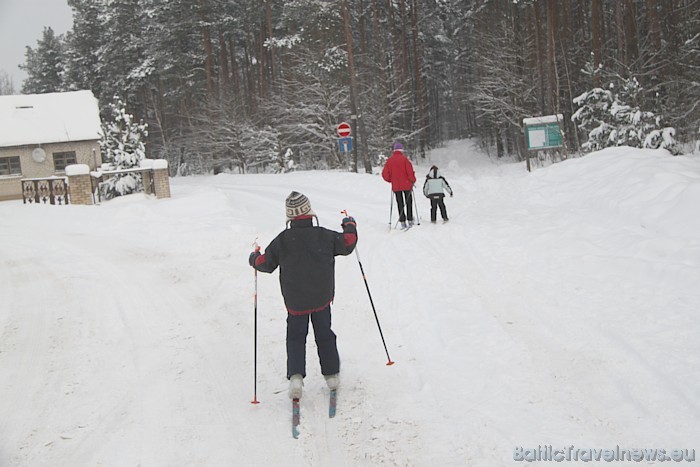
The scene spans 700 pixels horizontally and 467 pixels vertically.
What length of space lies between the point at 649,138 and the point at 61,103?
30.5 meters

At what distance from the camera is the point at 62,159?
30578 mm

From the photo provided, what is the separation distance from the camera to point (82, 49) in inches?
1747

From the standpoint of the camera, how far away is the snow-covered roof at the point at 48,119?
2994 cm

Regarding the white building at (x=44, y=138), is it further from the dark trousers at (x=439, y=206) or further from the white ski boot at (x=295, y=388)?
the white ski boot at (x=295, y=388)

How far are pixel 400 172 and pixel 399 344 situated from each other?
20.4ft

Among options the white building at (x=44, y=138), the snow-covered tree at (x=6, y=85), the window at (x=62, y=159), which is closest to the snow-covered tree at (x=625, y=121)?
the white building at (x=44, y=138)

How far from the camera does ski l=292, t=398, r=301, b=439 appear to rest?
169 inches

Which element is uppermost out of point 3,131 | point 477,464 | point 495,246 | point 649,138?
point 3,131

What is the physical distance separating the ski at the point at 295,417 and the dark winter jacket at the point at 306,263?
2.43 ft

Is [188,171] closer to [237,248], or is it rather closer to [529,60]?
[529,60]

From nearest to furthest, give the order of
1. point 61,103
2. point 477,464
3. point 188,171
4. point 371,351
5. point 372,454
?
1. point 477,464
2. point 372,454
3. point 371,351
4. point 61,103
5. point 188,171

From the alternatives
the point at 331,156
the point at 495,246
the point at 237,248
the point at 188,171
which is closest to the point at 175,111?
the point at 188,171

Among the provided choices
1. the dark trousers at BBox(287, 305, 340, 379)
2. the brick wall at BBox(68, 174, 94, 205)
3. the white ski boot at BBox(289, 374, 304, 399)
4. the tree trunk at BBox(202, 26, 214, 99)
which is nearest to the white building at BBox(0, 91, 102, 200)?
the tree trunk at BBox(202, 26, 214, 99)

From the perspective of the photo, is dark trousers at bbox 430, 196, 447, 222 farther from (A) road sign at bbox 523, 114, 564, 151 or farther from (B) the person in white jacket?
(A) road sign at bbox 523, 114, 564, 151
